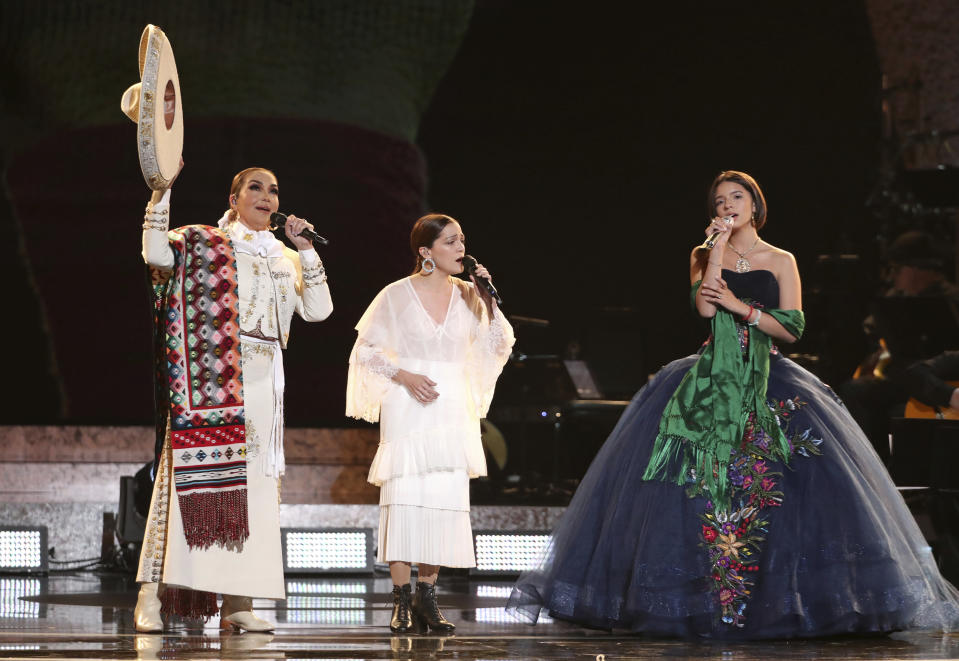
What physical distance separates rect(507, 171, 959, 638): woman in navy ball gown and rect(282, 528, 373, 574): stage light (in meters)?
2.20

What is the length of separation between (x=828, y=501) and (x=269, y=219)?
1.93 m

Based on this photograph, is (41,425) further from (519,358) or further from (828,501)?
(828,501)

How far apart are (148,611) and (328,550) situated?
224 centimetres

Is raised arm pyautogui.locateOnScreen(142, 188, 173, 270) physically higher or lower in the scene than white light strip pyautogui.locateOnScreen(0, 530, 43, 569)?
higher

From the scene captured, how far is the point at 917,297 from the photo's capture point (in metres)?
6.33

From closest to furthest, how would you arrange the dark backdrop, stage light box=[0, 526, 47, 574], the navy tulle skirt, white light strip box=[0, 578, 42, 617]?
the navy tulle skirt
white light strip box=[0, 578, 42, 617]
stage light box=[0, 526, 47, 574]
the dark backdrop

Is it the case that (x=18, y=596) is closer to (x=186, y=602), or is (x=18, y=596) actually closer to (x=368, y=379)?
(x=186, y=602)

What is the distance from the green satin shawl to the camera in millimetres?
3746

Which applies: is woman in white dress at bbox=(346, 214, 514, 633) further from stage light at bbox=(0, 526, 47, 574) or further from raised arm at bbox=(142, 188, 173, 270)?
stage light at bbox=(0, 526, 47, 574)

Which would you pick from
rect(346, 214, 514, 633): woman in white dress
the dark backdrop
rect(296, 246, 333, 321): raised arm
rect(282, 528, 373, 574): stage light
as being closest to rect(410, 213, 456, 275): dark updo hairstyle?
rect(346, 214, 514, 633): woman in white dress

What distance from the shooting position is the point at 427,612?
3.94 meters

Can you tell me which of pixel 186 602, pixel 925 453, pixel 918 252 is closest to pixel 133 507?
pixel 186 602

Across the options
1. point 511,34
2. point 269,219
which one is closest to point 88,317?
point 511,34

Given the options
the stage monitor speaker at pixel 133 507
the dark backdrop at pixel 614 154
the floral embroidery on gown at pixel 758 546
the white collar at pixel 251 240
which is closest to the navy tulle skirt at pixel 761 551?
the floral embroidery on gown at pixel 758 546
